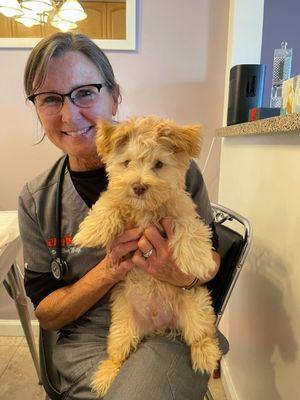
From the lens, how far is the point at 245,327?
1447mm

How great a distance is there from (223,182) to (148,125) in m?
1.02

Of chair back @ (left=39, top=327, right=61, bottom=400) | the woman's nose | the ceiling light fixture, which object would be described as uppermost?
the ceiling light fixture

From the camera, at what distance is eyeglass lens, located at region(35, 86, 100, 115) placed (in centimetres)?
99

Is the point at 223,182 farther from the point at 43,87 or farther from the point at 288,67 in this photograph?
the point at 43,87

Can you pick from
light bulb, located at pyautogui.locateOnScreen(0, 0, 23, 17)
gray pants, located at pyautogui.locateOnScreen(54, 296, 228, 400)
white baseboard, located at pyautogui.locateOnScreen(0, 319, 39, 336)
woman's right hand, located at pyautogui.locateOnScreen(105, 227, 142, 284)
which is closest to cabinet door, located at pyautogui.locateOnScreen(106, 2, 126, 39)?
light bulb, located at pyautogui.locateOnScreen(0, 0, 23, 17)

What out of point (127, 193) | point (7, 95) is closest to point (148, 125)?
point (127, 193)

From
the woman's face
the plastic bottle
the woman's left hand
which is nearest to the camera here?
the woman's left hand

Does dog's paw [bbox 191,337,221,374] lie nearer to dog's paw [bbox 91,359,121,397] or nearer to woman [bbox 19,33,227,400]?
woman [bbox 19,33,227,400]

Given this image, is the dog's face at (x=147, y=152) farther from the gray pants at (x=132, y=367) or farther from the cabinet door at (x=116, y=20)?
the cabinet door at (x=116, y=20)

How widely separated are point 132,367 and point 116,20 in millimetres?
1737

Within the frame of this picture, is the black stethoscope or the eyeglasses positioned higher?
the eyeglasses

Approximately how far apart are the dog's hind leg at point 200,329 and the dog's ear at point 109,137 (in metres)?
0.47

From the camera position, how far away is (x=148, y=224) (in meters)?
0.88

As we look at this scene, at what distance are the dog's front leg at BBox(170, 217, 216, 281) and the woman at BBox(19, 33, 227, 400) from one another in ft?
0.09
